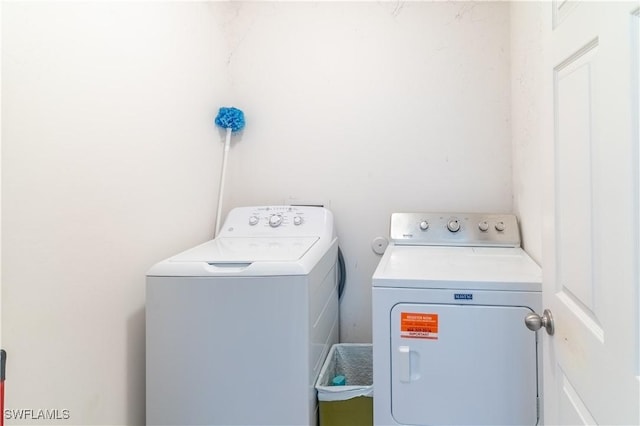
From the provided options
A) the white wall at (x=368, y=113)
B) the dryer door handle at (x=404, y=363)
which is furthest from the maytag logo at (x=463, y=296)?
the white wall at (x=368, y=113)

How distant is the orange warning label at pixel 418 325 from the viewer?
1295 millimetres

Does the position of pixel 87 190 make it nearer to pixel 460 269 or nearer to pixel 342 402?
pixel 342 402

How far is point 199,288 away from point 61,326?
1.27ft

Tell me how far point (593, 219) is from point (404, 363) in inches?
29.3

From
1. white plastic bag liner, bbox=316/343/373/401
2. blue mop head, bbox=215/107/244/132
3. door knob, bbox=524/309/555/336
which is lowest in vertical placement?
white plastic bag liner, bbox=316/343/373/401

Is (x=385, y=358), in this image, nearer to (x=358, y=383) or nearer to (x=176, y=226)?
(x=358, y=383)

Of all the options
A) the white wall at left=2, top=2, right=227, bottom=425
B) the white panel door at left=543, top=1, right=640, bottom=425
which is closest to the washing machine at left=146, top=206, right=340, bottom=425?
the white wall at left=2, top=2, right=227, bottom=425

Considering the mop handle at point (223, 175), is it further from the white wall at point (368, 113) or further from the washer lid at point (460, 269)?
the washer lid at point (460, 269)

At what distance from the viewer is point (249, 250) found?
1598mm

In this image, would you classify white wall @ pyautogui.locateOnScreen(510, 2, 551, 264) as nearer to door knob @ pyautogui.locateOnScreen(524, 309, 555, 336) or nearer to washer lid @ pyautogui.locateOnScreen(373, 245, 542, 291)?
washer lid @ pyautogui.locateOnScreen(373, 245, 542, 291)

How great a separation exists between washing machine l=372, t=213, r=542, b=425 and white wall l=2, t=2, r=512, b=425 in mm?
864

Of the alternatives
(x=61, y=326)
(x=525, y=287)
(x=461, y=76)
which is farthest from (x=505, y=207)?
(x=61, y=326)

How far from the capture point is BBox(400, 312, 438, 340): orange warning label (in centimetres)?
129

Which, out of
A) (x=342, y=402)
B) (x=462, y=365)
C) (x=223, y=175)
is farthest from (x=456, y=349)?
(x=223, y=175)
